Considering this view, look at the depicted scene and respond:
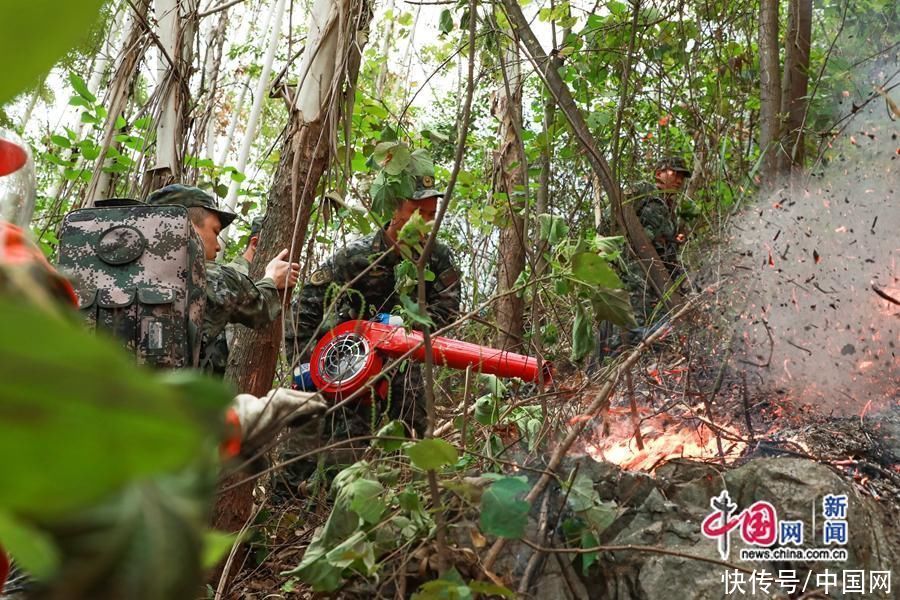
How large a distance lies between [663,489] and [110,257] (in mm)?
2029

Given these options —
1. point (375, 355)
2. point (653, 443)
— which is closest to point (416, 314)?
point (653, 443)

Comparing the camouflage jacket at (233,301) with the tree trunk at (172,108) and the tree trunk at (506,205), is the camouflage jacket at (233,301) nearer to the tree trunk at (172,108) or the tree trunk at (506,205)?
the tree trunk at (172,108)

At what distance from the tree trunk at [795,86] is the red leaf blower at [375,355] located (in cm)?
192

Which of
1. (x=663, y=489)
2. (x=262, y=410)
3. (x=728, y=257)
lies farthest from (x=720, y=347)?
(x=262, y=410)

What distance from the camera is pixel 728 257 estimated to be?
4.48m

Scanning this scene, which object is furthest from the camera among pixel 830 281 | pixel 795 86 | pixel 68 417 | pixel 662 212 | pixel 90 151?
pixel 662 212

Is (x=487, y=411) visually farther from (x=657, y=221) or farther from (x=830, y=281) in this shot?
(x=657, y=221)

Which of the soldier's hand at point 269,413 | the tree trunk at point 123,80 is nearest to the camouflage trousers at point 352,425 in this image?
the tree trunk at point 123,80

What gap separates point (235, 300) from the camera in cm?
350

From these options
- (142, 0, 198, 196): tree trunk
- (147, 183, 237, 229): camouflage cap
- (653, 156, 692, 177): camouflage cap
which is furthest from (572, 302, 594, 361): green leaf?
(653, 156, 692, 177): camouflage cap

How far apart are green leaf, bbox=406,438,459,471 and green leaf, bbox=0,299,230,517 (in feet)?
5.58

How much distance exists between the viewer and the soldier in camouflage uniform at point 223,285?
11.4 feet

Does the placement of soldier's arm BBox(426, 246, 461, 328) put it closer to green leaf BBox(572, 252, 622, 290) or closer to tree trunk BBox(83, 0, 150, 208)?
tree trunk BBox(83, 0, 150, 208)

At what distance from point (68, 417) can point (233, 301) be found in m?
3.29
